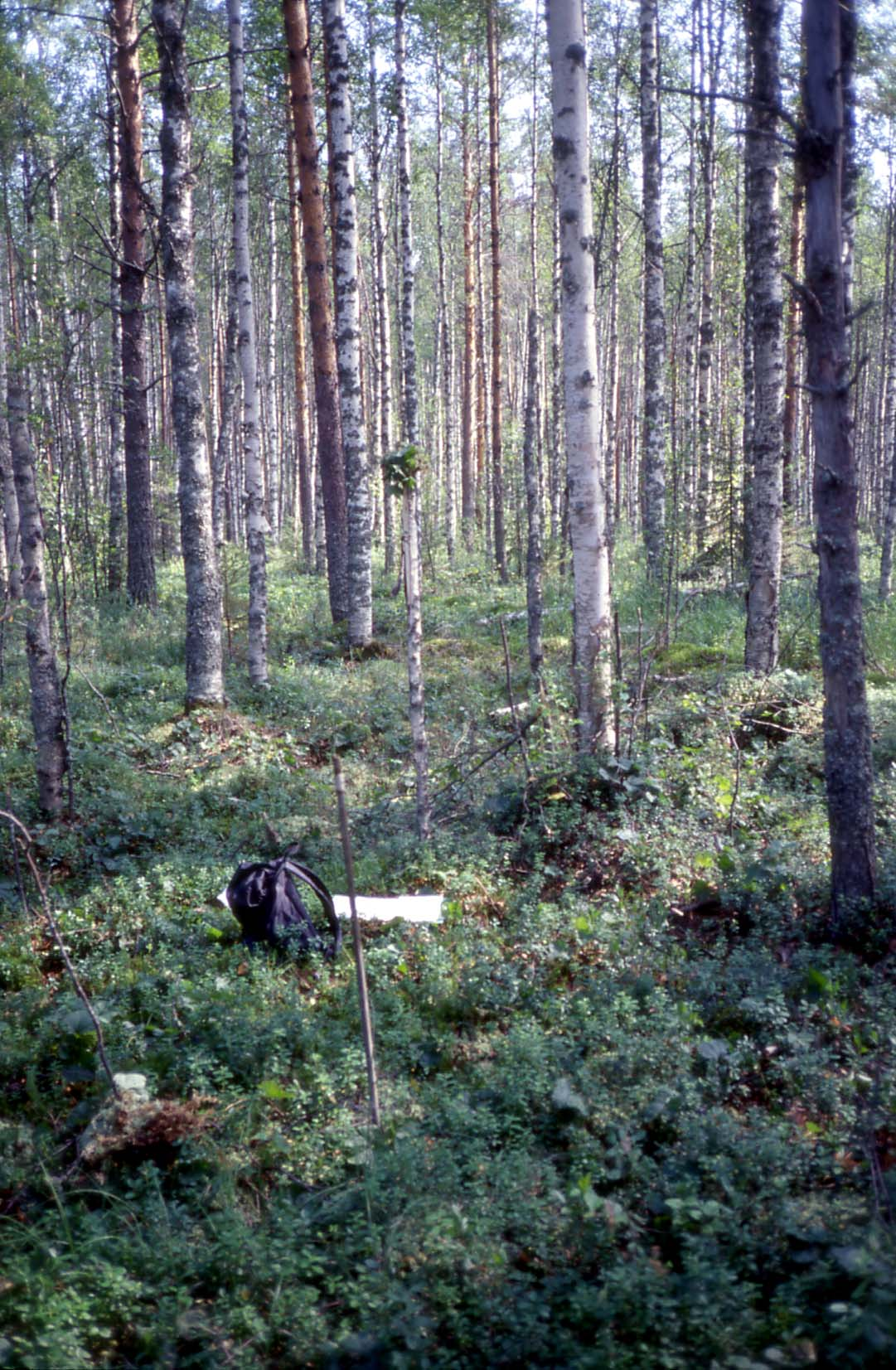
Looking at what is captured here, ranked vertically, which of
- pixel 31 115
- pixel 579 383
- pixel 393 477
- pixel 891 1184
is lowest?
pixel 891 1184

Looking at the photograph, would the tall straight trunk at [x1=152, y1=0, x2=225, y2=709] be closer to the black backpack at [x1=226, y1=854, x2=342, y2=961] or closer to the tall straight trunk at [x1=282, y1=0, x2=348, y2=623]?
the tall straight trunk at [x1=282, y1=0, x2=348, y2=623]

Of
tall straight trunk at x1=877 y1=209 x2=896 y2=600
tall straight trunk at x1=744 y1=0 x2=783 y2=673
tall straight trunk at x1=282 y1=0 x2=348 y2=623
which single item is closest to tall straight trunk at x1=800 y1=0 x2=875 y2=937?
tall straight trunk at x1=744 y1=0 x2=783 y2=673

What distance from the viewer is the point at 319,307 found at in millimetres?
14359

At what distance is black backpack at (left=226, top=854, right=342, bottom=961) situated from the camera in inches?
219

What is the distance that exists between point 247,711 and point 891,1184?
26.3 ft

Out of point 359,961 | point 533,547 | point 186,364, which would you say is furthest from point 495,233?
point 359,961

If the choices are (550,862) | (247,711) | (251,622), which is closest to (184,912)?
(550,862)

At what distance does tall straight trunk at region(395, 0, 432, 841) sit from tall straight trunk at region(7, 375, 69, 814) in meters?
2.66

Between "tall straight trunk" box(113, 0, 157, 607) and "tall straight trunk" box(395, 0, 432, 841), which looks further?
"tall straight trunk" box(113, 0, 157, 607)

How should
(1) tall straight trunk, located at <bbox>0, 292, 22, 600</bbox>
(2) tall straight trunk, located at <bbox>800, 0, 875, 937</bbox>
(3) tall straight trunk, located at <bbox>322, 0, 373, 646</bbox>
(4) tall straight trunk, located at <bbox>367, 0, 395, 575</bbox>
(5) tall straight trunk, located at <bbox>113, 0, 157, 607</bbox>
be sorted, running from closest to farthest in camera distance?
(2) tall straight trunk, located at <bbox>800, 0, 875, 937</bbox> → (1) tall straight trunk, located at <bbox>0, 292, 22, 600</bbox> → (3) tall straight trunk, located at <bbox>322, 0, 373, 646</bbox> → (5) tall straight trunk, located at <bbox>113, 0, 157, 607</bbox> → (4) tall straight trunk, located at <bbox>367, 0, 395, 575</bbox>

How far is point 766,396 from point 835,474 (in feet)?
15.3

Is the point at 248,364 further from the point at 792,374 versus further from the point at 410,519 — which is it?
the point at 792,374

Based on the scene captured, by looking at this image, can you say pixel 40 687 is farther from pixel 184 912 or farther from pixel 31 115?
pixel 31 115

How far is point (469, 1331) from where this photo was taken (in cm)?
308
